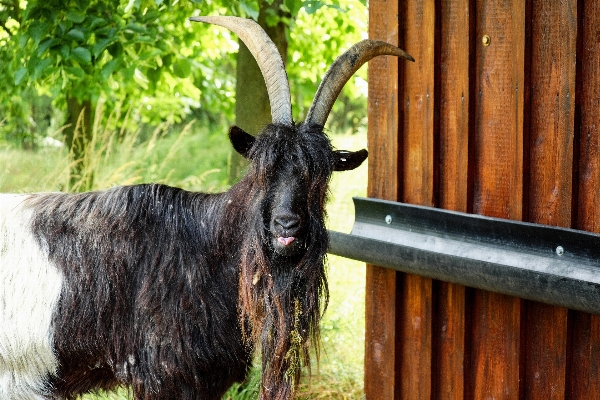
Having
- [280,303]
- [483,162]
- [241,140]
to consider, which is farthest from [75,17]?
[483,162]

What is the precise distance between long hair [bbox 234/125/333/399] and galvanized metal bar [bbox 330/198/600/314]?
1.64 ft

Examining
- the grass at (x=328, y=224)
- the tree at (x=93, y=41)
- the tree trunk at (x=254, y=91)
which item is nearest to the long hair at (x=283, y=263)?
the grass at (x=328, y=224)

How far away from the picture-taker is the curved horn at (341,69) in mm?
3758

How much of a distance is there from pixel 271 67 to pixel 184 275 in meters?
1.20

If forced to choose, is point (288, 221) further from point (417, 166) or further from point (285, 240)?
point (417, 166)

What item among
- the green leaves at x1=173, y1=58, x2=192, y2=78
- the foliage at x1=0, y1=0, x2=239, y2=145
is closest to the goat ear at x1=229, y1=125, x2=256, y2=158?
the foliage at x1=0, y1=0, x2=239, y2=145

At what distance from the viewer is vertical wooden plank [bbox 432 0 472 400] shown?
146 inches

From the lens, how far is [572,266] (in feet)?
9.76

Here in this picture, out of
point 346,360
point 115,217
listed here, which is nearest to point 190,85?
point 346,360

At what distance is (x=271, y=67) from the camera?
12.4ft

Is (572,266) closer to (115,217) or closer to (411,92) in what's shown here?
(411,92)

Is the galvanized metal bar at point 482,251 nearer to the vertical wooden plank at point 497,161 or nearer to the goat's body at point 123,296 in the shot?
the vertical wooden plank at point 497,161

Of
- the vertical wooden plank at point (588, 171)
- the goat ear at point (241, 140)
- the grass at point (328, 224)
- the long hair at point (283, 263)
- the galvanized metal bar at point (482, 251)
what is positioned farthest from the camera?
the grass at point (328, 224)

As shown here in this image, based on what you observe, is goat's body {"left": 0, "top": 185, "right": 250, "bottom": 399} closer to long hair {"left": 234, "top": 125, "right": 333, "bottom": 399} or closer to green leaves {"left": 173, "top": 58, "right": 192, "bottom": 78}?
long hair {"left": 234, "top": 125, "right": 333, "bottom": 399}
